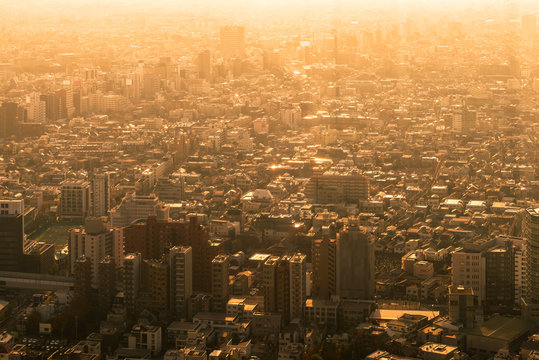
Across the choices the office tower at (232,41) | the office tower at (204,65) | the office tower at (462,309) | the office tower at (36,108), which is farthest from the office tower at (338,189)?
the office tower at (232,41)

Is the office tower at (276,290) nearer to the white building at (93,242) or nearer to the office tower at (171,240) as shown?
the office tower at (171,240)

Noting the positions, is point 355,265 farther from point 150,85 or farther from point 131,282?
point 150,85

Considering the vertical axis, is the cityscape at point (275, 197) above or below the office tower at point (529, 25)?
below

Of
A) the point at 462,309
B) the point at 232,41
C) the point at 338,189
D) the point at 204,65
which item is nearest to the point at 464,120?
the point at 338,189

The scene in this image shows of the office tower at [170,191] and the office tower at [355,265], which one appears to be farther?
the office tower at [170,191]

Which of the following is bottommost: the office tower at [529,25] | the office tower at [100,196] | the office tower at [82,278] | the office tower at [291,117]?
the office tower at [291,117]

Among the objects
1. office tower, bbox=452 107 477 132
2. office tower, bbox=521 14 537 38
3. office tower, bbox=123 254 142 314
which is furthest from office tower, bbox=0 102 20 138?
office tower, bbox=521 14 537 38

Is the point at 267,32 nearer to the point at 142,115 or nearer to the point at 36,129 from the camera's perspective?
the point at 142,115
